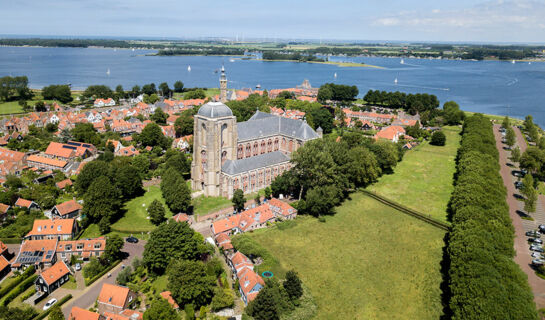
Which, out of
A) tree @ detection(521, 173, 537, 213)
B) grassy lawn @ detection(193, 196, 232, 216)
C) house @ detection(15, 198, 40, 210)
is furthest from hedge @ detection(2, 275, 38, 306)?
tree @ detection(521, 173, 537, 213)

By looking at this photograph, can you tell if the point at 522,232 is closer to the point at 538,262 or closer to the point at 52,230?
the point at 538,262

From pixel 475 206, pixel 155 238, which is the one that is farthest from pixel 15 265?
pixel 475 206

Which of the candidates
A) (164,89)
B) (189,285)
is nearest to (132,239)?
(189,285)

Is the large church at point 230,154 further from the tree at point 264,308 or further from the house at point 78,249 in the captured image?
the tree at point 264,308

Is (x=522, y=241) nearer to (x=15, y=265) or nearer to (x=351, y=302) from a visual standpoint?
(x=351, y=302)

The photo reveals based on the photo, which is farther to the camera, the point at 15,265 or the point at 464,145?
the point at 464,145

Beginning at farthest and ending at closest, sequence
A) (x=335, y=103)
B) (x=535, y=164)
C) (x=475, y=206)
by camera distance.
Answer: (x=335, y=103)
(x=535, y=164)
(x=475, y=206)

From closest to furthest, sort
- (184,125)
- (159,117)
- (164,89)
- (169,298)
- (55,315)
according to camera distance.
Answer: (55,315) → (169,298) → (184,125) → (159,117) → (164,89)
